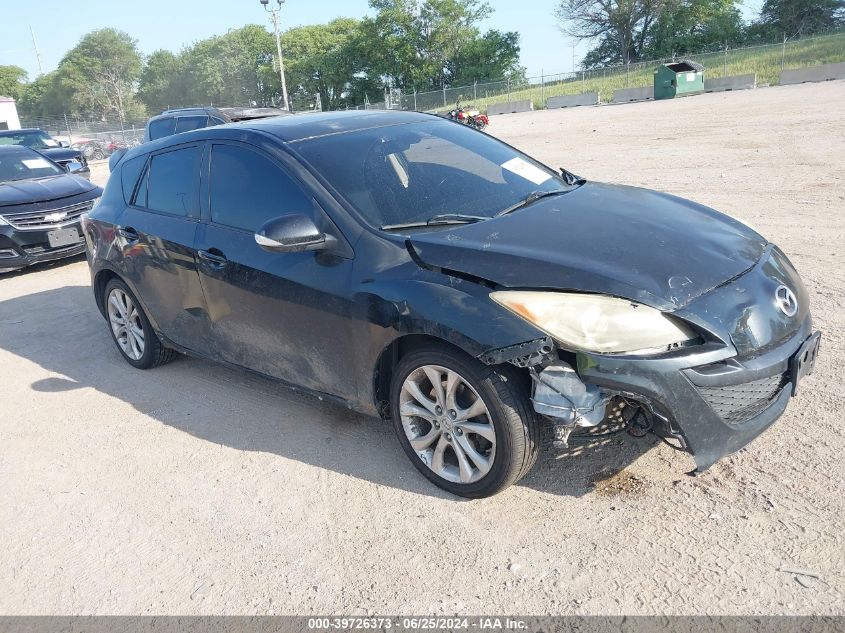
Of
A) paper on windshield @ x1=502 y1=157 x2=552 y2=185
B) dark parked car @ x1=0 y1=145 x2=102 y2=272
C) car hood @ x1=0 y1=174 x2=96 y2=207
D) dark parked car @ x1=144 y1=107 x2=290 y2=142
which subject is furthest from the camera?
dark parked car @ x1=144 y1=107 x2=290 y2=142

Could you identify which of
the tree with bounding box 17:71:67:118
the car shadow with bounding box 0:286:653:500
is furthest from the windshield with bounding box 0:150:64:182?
the tree with bounding box 17:71:67:118

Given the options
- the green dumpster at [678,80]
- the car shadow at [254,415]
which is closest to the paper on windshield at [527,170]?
the car shadow at [254,415]

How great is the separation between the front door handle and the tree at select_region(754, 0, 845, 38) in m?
68.2

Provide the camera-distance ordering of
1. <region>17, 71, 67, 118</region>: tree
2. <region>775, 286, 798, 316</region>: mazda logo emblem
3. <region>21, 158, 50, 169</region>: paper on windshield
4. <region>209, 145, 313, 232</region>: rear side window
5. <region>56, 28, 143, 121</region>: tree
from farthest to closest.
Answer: <region>17, 71, 67, 118</region>: tree < <region>56, 28, 143, 121</region>: tree < <region>21, 158, 50, 169</region>: paper on windshield < <region>209, 145, 313, 232</region>: rear side window < <region>775, 286, 798, 316</region>: mazda logo emblem

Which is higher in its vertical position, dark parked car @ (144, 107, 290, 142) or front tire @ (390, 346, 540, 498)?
dark parked car @ (144, 107, 290, 142)

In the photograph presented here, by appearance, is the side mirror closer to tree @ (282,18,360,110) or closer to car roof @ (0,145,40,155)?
car roof @ (0,145,40,155)

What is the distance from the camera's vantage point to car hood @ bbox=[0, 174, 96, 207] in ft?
29.3

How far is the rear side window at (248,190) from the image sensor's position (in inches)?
145

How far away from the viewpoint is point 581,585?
2.59 meters

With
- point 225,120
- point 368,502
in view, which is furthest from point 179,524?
point 225,120

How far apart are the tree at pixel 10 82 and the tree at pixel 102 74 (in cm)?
1220

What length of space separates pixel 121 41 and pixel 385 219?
106m

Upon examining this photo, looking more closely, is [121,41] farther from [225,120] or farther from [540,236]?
[540,236]

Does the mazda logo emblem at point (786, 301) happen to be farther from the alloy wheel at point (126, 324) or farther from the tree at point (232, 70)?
the tree at point (232, 70)
